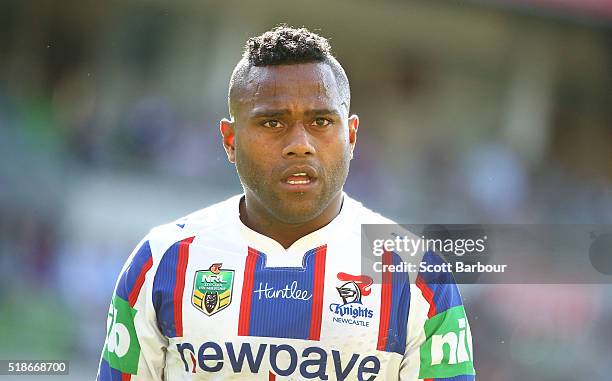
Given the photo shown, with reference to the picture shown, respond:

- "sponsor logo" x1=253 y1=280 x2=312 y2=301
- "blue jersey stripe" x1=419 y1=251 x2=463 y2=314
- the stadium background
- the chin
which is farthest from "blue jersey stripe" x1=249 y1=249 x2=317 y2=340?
the stadium background

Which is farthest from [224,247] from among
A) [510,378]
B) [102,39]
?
[102,39]

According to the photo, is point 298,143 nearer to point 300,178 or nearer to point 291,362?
point 300,178

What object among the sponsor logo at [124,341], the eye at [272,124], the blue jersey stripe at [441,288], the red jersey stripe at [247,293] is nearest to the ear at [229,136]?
the eye at [272,124]

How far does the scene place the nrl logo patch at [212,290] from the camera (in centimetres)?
262

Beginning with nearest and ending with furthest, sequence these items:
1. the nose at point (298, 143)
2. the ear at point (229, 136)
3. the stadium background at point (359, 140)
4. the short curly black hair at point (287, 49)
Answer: the nose at point (298, 143) < the short curly black hair at point (287, 49) < the ear at point (229, 136) < the stadium background at point (359, 140)

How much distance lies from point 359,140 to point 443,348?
522 cm

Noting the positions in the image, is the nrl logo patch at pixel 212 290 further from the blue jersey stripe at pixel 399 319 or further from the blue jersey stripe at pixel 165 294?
the blue jersey stripe at pixel 399 319

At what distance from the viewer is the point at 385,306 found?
8.46 ft

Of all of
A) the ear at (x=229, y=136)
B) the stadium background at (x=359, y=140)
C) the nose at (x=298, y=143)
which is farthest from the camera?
the stadium background at (x=359, y=140)

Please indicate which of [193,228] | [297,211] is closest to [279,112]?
[297,211]

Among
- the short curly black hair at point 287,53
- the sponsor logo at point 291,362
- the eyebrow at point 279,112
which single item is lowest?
the sponsor logo at point 291,362

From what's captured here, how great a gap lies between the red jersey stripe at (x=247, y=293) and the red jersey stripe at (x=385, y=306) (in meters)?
0.38

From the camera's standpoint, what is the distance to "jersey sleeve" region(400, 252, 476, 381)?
255 cm

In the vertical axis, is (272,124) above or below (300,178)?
above
